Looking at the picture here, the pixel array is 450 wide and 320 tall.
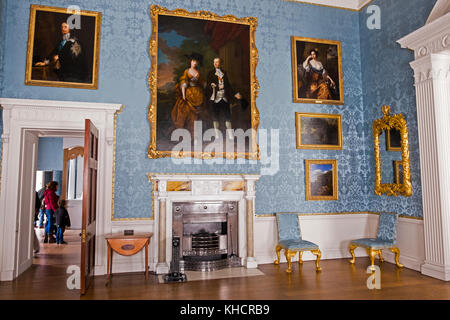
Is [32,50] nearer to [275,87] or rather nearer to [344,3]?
[275,87]

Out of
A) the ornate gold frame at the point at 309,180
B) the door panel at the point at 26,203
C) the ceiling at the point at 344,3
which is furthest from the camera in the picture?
the ceiling at the point at 344,3

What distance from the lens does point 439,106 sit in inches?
218

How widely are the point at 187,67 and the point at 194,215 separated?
9.82 ft

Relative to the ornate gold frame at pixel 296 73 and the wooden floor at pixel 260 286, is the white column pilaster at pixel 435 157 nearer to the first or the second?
the wooden floor at pixel 260 286

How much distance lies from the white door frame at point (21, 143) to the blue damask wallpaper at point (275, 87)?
263mm

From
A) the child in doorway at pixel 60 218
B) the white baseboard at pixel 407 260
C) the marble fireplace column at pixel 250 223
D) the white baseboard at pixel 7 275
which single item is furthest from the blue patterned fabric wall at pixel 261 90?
the child in doorway at pixel 60 218

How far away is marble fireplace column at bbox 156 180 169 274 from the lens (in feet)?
19.5

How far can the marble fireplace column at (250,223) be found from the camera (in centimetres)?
626

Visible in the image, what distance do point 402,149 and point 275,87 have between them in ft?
9.32

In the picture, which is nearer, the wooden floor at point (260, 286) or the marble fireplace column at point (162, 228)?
the wooden floor at point (260, 286)

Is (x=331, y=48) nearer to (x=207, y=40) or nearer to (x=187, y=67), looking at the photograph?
(x=207, y=40)

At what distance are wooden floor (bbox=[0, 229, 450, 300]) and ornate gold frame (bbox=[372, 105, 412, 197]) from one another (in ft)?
4.93

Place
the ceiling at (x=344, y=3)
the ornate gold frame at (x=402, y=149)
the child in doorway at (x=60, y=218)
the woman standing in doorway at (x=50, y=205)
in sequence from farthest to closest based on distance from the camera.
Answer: the woman standing in doorway at (x=50, y=205) < the child in doorway at (x=60, y=218) < the ceiling at (x=344, y=3) < the ornate gold frame at (x=402, y=149)

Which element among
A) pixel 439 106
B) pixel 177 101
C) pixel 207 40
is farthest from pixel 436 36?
pixel 177 101
